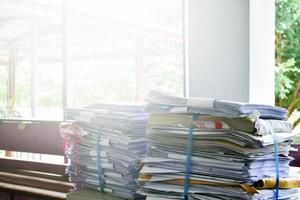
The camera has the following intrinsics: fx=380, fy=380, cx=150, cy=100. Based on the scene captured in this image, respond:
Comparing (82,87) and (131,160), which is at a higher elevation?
(82,87)

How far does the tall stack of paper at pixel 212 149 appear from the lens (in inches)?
44.0

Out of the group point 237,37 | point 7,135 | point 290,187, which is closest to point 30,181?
point 7,135

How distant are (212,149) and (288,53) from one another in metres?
3.48

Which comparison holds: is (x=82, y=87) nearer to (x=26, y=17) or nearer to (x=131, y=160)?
(x=26, y=17)

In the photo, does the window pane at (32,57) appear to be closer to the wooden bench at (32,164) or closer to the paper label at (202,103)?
the wooden bench at (32,164)

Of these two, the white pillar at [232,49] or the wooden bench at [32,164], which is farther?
the wooden bench at [32,164]

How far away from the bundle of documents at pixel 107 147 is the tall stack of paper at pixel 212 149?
0.48ft

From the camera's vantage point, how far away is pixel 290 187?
1.18 metres

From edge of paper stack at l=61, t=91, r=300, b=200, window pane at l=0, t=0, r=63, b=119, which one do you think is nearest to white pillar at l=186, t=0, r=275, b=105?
edge of paper stack at l=61, t=91, r=300, b=200

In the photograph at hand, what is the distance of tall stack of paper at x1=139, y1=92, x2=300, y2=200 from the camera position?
112cm

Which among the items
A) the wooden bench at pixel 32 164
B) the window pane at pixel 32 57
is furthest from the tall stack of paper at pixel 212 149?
the window pane at pixel 32 57

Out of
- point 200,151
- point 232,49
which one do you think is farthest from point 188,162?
point 232,49

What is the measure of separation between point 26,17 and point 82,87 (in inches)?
34.1

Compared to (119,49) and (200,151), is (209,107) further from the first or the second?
(119,49)
